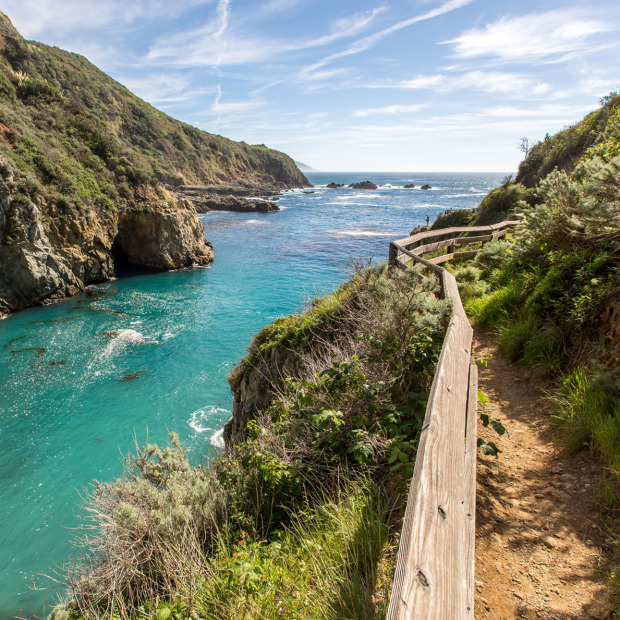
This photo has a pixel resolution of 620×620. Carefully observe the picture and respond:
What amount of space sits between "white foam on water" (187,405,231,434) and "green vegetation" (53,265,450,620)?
24.8 ft

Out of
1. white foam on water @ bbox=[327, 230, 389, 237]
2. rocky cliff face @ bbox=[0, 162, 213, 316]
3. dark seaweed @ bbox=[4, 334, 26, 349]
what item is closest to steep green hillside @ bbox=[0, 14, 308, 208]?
rocky cliff face @ bbox=[0, 162, 213, 316]

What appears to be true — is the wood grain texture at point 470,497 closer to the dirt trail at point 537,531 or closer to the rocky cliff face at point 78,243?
the dirt trail at point 537,531

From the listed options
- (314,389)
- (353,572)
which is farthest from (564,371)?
(353,572)

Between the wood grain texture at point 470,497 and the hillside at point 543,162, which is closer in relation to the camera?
the wood grain texture at point 470,497

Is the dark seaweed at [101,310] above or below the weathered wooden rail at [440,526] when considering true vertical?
below

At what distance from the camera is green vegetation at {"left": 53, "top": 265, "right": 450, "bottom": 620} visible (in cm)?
258

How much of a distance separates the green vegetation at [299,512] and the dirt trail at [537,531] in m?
0.68

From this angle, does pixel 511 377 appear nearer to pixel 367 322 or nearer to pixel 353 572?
pixel 367 322

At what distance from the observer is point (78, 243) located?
24969mm

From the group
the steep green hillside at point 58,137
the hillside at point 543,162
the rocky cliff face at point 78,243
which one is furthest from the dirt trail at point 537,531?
the steep green hillside at point 58,137

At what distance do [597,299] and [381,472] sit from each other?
3.39 m

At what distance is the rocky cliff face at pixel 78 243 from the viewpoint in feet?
68.0

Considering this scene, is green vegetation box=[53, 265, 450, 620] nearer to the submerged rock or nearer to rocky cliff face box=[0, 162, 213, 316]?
the submerged rock

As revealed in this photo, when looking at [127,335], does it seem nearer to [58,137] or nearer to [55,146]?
[55,146]
